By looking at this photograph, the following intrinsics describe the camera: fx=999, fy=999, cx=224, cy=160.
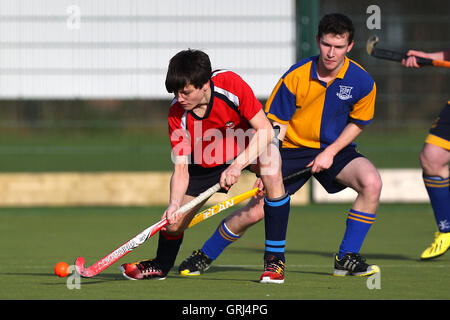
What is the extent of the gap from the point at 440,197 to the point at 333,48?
1421 millimetres

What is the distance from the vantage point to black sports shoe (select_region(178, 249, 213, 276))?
550cm

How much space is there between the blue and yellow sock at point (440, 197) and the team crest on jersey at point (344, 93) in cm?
107

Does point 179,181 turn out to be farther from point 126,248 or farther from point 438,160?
point 438,160

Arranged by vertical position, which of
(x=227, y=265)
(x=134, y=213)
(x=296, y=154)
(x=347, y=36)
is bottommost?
(x=134, y=213)

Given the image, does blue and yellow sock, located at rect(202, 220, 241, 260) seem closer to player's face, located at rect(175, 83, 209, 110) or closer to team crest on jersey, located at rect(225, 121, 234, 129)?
team crest on jersey, located at rect(225, 121, 234, 129)

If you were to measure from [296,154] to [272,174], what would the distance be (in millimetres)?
618

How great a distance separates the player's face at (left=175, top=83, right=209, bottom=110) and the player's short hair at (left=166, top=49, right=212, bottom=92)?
0.9 inches

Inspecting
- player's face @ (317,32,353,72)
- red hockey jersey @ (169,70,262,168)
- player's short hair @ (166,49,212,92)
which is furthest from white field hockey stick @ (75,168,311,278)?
player's face @ (317,32,353,72)

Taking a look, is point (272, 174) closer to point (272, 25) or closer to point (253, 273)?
point (253, 273)

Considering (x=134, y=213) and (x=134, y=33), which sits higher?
(x=134, y=33)

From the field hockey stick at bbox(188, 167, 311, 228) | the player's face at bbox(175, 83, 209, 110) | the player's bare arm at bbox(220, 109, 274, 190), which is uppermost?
the player's face at bbox(175, 83, 209, 110)
